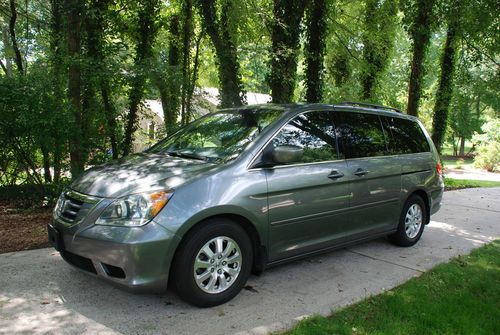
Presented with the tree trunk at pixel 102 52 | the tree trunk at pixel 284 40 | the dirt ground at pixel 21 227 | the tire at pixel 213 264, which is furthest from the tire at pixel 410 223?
the tree trunk at pixel 102 52

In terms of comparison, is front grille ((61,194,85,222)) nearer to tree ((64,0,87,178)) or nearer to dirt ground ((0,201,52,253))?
dirt ground ((0,201,52,253))

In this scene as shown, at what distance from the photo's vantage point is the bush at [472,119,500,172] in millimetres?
30453

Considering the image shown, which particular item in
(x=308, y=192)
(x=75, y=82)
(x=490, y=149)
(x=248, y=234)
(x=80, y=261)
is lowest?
(x=80, y=261)

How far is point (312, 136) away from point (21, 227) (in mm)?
4441

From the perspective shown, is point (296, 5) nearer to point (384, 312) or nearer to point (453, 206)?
point (453, 206)

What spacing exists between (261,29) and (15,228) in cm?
765

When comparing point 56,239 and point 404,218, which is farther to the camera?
point 404,218

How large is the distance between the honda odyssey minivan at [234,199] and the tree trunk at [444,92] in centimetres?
1270

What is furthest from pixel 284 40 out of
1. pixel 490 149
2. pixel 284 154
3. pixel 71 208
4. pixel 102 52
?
pixel 490 149

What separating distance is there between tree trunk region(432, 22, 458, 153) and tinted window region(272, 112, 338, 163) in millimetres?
13320

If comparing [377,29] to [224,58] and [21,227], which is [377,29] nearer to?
[224,58]

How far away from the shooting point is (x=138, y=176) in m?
3.89

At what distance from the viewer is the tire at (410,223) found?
5941 mm

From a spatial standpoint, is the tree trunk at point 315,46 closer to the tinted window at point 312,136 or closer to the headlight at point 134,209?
the tinted window at point 312,136
